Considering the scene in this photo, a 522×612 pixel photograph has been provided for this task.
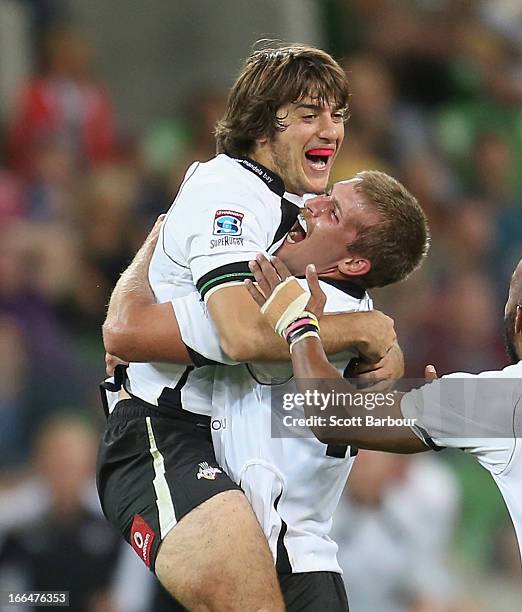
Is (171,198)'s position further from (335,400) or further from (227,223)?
(335,400)

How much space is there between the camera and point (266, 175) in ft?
12.2

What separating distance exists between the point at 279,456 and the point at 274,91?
1.05 metres

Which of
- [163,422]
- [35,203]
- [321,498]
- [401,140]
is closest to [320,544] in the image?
[321,498]

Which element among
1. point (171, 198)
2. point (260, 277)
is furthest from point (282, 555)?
point (171, 198)

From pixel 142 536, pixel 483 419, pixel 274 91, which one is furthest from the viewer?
pixel 274 91

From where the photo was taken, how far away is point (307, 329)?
11.0 feet

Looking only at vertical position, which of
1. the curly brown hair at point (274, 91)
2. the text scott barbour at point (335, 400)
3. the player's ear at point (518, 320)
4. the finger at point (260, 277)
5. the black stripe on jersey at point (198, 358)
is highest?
the curly brown hair at point (274, 91)

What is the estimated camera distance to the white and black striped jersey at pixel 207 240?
3453 millimetres

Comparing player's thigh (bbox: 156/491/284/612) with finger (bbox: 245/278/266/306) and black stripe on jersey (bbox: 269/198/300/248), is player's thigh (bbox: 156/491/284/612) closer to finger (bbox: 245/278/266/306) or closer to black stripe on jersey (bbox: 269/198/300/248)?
finger (bbox: 245/278/266/306)

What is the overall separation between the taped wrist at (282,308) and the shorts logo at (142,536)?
26.1 inches

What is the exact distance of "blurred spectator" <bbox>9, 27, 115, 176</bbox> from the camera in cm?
792

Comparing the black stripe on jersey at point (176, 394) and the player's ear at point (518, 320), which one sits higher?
the player's ear at point (518, 320)

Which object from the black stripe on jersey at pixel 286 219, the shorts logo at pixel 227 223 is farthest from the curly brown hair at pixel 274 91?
the shorts logo at pixel 227 223

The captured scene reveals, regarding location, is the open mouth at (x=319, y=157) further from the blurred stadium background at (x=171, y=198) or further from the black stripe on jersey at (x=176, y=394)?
the blurred stadium background at (x=171, y=198)
